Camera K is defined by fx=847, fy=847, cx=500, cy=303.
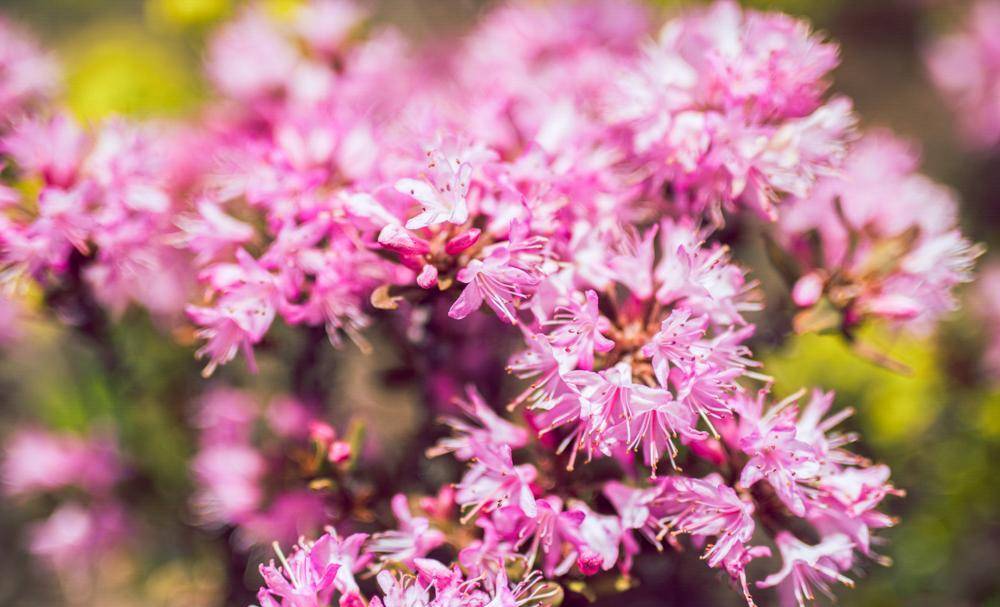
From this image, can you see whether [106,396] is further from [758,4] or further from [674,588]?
[758,4]

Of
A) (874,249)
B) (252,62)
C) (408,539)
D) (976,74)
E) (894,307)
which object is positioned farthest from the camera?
(976,74)

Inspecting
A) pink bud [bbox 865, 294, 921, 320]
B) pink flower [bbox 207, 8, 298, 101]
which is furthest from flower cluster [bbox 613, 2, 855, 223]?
pink flower [bbox 207, 8, 298, 101]

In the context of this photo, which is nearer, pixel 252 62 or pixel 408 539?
pixel 408 539

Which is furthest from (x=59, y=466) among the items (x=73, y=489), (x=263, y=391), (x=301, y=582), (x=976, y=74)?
(x=976, y=74)

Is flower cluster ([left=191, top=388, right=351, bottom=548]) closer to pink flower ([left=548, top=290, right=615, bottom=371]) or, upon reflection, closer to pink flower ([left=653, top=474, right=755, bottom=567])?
pink flower ([left=548, top=290, right=615, bottom=371])

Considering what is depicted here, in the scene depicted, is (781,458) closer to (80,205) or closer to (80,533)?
(80,205)

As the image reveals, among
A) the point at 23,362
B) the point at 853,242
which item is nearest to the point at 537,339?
the point at 853,242
